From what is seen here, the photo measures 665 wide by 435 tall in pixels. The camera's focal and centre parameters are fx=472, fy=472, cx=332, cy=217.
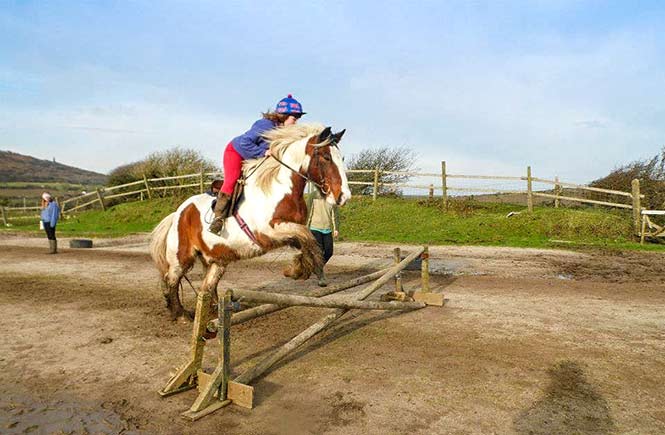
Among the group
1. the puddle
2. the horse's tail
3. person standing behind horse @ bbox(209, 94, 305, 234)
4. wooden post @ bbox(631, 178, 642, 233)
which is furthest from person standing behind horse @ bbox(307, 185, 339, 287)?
wooden post @ bbox(631, 178, 642, 233)

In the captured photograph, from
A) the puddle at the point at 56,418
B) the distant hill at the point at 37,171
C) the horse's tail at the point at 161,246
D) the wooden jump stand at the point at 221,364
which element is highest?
the distant hill at the point at 37,171

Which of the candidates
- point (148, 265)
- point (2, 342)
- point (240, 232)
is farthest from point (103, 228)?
point (240, 232)

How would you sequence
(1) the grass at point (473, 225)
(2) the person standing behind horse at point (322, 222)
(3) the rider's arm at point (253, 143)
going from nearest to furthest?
1. (3) the rider's arm at point (253, 143)
2. (2) the person standing behind horse at point (322, 222)
3. (1) the grass at point (473, 225)

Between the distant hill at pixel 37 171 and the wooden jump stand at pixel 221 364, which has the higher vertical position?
the distant hill at pixel 37 171

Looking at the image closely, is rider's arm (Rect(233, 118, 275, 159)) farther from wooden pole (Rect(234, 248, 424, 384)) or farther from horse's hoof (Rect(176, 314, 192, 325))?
horse's hoof (Rect(176, 314, 192, 325))

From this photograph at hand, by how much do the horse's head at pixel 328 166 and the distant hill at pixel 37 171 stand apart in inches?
2937

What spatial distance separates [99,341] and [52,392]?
1.42 metres

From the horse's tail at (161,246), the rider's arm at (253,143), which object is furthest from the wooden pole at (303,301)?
the horse's tail at (161,246)

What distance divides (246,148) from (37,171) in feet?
303

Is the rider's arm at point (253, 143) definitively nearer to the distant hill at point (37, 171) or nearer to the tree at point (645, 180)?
the tree at point (645, 180)

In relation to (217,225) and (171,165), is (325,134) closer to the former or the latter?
(217,225)

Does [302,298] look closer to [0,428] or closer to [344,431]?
[344,431]

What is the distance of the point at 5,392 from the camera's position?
4.12 meters

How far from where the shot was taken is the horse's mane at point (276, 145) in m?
5.13
